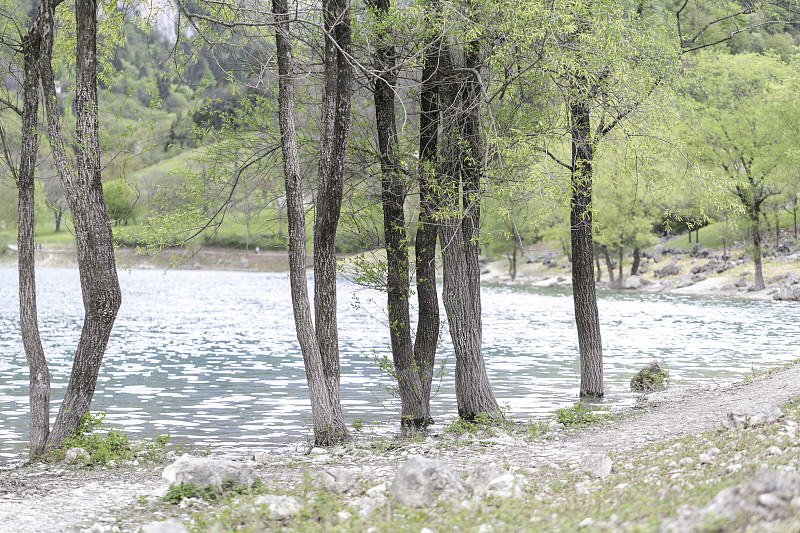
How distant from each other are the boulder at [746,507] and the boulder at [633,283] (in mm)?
66114

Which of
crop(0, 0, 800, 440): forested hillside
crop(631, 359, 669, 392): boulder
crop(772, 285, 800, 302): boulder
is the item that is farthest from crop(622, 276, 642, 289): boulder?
crop(0, 0, 800, 440): forested hillside

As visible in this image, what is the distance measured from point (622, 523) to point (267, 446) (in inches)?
361

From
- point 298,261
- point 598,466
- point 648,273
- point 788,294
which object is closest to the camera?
point 598,466

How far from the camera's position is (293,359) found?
27641mm

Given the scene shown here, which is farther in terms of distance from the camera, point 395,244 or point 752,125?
point 752,125

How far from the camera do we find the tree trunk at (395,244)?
1297 cm

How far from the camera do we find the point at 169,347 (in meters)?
31.1

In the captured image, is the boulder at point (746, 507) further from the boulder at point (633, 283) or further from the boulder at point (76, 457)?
the boulder at point (633, 283)

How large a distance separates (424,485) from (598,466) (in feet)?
7.27

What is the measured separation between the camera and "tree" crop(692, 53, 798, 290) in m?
48.8

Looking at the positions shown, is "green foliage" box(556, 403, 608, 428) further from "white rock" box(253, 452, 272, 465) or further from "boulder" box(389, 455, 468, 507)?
"boulder" box(389, 455, 468, 507)

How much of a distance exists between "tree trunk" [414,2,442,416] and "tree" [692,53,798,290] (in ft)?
134

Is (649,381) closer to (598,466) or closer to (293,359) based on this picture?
(598,466)

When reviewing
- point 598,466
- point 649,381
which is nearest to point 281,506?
point 598,466
